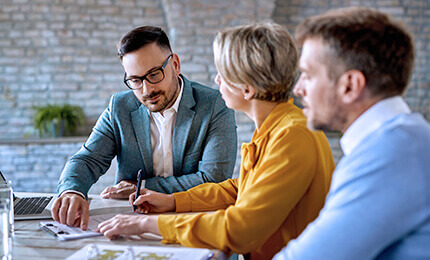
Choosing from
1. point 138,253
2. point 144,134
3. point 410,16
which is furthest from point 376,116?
point 410,16

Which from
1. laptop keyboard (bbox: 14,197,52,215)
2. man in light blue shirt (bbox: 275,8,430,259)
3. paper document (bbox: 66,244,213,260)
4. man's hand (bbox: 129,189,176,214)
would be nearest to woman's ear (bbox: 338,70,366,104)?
man in light blue shirt (bbox: 275,8,430,259)

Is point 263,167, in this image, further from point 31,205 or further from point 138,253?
point 31,205

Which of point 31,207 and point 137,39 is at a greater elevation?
point 137,39

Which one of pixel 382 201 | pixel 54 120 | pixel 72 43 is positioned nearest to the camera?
pixel 382 201

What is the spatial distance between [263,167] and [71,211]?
644 mm

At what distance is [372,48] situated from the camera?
863mm

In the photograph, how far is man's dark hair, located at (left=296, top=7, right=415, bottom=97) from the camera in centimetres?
87

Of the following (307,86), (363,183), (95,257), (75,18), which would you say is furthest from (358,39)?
(75,18)

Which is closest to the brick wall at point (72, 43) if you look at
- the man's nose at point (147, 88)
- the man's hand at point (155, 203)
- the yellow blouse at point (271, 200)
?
the man's nose at point (147, 88)

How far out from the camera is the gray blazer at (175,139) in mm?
1854

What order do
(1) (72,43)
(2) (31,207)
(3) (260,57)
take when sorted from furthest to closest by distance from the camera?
(1) (72,43) < (2) (31,207) < (3) (260,57)

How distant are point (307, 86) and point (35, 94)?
4.57m

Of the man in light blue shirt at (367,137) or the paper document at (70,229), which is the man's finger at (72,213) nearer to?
the paper document at (70,229)

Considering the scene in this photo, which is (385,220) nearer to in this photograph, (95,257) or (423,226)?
(423,226)
